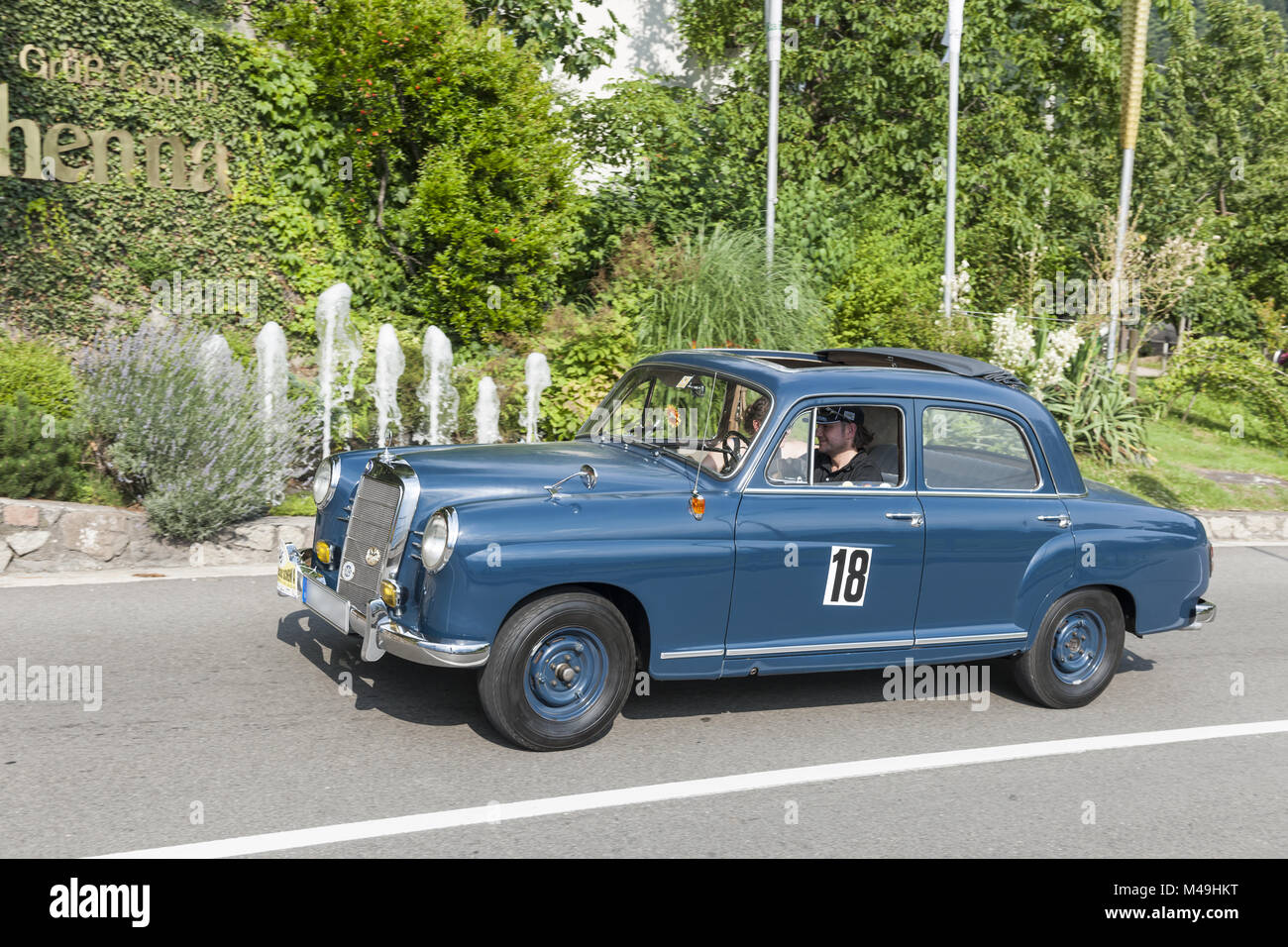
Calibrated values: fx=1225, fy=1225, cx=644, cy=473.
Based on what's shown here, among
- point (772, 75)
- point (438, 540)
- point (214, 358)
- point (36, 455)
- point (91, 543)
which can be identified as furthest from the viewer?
point (772, 75)

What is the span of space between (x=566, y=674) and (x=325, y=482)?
1.89 metres

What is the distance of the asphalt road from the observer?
15.9 feet

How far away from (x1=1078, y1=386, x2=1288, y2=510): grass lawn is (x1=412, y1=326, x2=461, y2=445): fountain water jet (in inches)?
275

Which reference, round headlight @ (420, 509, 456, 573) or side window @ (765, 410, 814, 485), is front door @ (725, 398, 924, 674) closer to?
side window @ (765, 410, 814, 485)

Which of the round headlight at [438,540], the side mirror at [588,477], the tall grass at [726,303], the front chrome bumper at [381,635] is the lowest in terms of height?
the front chrome bumper at [381,635]

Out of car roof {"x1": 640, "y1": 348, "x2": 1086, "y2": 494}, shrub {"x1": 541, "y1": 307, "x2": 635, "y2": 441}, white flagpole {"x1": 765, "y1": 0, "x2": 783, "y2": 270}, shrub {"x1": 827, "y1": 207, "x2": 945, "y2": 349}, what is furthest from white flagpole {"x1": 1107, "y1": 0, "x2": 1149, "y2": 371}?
car roof {"x1": 640, "y1": 348, "x2": 1086, "y2": 494}

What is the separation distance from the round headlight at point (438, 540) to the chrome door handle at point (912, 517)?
227 centimetres

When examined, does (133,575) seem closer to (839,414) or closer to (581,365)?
(839,414)

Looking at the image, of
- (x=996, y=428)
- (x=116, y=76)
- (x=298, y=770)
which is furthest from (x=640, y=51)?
(x=298, y=770)

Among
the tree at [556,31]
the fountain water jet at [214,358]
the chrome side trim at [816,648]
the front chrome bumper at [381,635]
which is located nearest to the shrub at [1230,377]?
the tree at [556,31]

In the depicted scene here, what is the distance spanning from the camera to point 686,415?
266 inches

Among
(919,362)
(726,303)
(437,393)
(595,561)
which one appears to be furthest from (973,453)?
(726,303)

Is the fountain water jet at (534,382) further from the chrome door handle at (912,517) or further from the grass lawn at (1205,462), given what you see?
the chrome door handle at (912,517)

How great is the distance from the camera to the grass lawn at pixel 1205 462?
1338 cm
